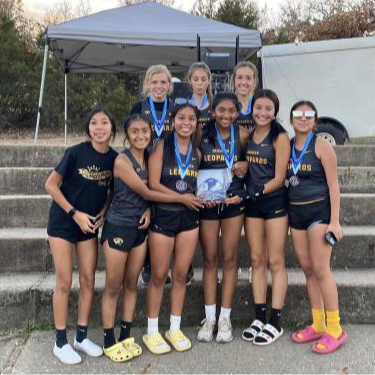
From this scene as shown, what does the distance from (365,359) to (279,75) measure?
24.5ft

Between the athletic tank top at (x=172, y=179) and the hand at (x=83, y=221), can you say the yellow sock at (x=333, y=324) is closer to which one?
the athletic tank top at (x=172, y=179)

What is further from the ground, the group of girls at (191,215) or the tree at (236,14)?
the tree at (236,14)

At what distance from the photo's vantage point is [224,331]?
134 inches

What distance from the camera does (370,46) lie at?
919 cm

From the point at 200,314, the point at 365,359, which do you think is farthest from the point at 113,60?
the point at 365,359

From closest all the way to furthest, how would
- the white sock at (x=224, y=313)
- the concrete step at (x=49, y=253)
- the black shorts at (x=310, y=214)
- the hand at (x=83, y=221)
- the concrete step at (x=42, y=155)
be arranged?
the hand at (x=83, y=221) → the black shorts at (x=310, y=214) → the white sock at (x=224, y=313) → the concrete step at (x=49, y=253) → the concrete step at (x=42, y=155)

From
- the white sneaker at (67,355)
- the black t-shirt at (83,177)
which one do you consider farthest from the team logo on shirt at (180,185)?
the white sneaker at (67,355)

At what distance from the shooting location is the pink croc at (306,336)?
3398 mm

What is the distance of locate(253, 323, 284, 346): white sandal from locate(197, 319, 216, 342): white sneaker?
0.32m

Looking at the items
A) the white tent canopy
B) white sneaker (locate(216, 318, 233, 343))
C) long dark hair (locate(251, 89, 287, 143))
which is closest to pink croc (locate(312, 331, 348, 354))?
white sneaker (locate(216, 318, 233, 343))

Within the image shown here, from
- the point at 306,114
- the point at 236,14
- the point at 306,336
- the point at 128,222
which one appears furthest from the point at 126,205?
the point at 236,14

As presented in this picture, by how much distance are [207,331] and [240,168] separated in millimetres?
1234

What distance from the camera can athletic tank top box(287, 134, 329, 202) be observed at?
323cm

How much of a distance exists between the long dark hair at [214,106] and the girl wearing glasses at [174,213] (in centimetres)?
11
